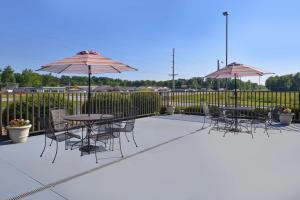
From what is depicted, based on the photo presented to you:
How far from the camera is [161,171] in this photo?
364 centimetres

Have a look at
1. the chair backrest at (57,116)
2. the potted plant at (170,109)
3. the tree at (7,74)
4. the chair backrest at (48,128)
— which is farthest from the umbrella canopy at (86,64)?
the tree at (7,74)

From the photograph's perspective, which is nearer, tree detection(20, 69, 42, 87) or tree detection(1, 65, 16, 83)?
tree detection(1, 65, 16, 83)

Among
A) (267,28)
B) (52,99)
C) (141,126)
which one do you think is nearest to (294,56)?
(267,28)

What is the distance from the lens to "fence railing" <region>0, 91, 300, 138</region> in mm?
5895

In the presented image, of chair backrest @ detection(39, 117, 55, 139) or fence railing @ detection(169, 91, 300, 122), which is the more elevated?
fence railing @ detection(169, 91, 300, 122)

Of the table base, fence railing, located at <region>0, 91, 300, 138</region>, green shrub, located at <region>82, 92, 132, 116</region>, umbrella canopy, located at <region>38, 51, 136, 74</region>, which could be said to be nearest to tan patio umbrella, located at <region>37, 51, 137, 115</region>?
umbrella canopy, located at <region>38, 51, 136, 74</region>

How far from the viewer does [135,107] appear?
9164 mm

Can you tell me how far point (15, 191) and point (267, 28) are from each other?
1224 centimetres

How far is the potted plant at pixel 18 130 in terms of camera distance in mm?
5114

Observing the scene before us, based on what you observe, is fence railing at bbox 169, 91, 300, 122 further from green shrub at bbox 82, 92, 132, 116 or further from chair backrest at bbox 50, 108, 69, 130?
chair backrest at bbox 50, 108, 69, 130

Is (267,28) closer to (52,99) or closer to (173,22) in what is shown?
(173,22)

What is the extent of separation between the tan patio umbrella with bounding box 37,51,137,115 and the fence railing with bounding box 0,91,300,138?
1.19m

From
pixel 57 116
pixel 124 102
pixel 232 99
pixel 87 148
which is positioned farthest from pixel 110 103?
pixel 232 99

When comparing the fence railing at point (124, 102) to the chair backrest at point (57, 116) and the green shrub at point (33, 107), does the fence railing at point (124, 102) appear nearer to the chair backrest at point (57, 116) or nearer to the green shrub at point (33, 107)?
the green shrub at point (33, 107)
